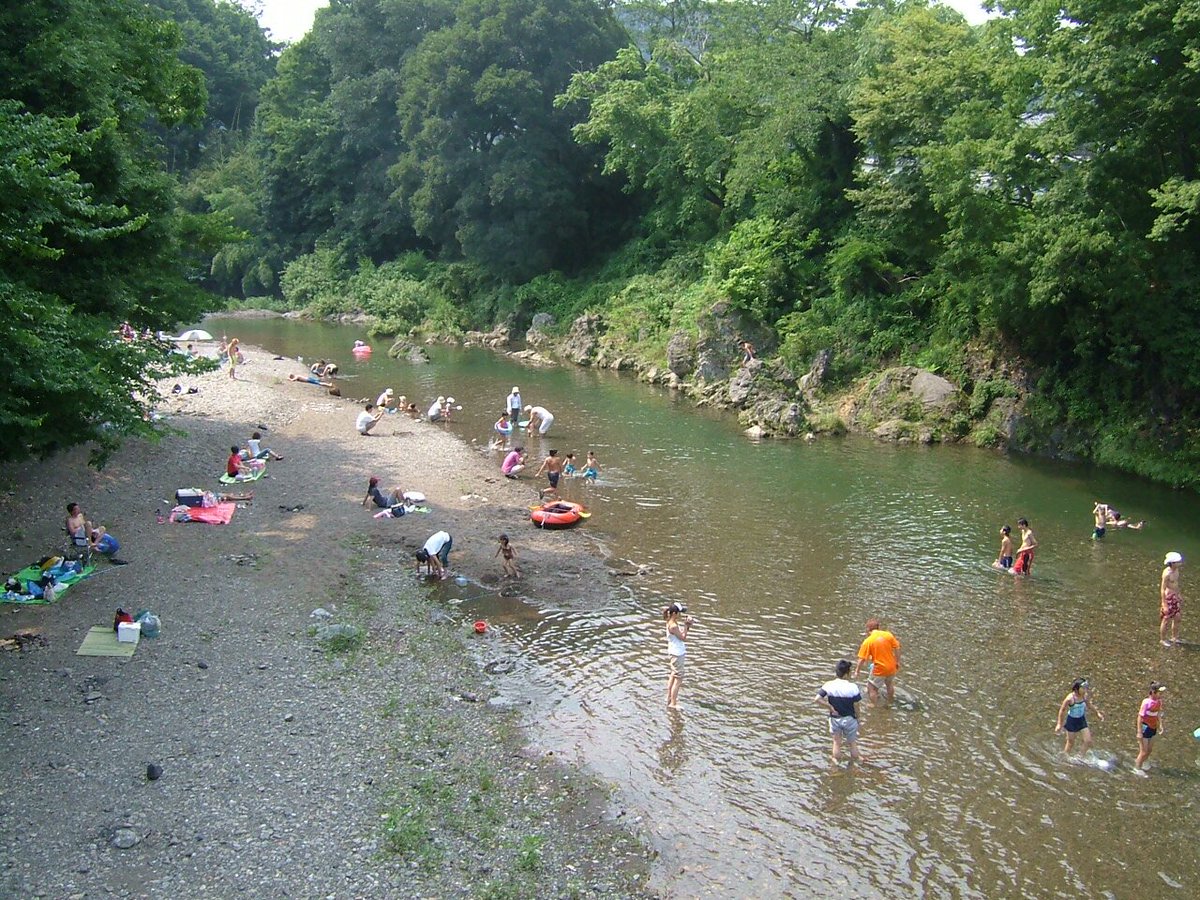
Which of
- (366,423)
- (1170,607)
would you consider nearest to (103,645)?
(366,423)

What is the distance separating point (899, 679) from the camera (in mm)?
15148

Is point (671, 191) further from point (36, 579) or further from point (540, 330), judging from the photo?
point (36, 579)

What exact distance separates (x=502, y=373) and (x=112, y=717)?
3420 cm

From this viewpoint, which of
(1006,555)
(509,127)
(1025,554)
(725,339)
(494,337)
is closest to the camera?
(1025,554)

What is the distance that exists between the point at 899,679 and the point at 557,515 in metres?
9.62

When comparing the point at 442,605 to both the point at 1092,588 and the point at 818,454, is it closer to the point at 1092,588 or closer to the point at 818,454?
the point at 1092,588

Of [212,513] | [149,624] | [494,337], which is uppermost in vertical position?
[494,337]

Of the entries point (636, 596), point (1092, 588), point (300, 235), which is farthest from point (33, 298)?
point (300, 235)

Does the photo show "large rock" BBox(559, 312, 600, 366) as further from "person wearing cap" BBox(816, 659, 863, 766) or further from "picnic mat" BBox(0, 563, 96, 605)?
"person wearing cap" BBox(816, 659, 863, 766)

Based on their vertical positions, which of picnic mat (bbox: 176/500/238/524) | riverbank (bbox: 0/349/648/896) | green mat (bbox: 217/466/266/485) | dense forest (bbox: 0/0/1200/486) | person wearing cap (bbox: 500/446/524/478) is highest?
dense forest (bbox: 0/0/1200/486)

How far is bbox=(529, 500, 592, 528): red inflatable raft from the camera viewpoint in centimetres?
2234

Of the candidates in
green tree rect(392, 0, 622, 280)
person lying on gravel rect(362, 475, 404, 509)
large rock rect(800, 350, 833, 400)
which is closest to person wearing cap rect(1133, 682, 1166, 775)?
person lying on gravel rect(362, 475, 404, 509)

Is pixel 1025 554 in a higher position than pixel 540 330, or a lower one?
lower

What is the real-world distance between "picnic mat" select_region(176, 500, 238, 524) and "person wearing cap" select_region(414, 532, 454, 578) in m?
4.90
